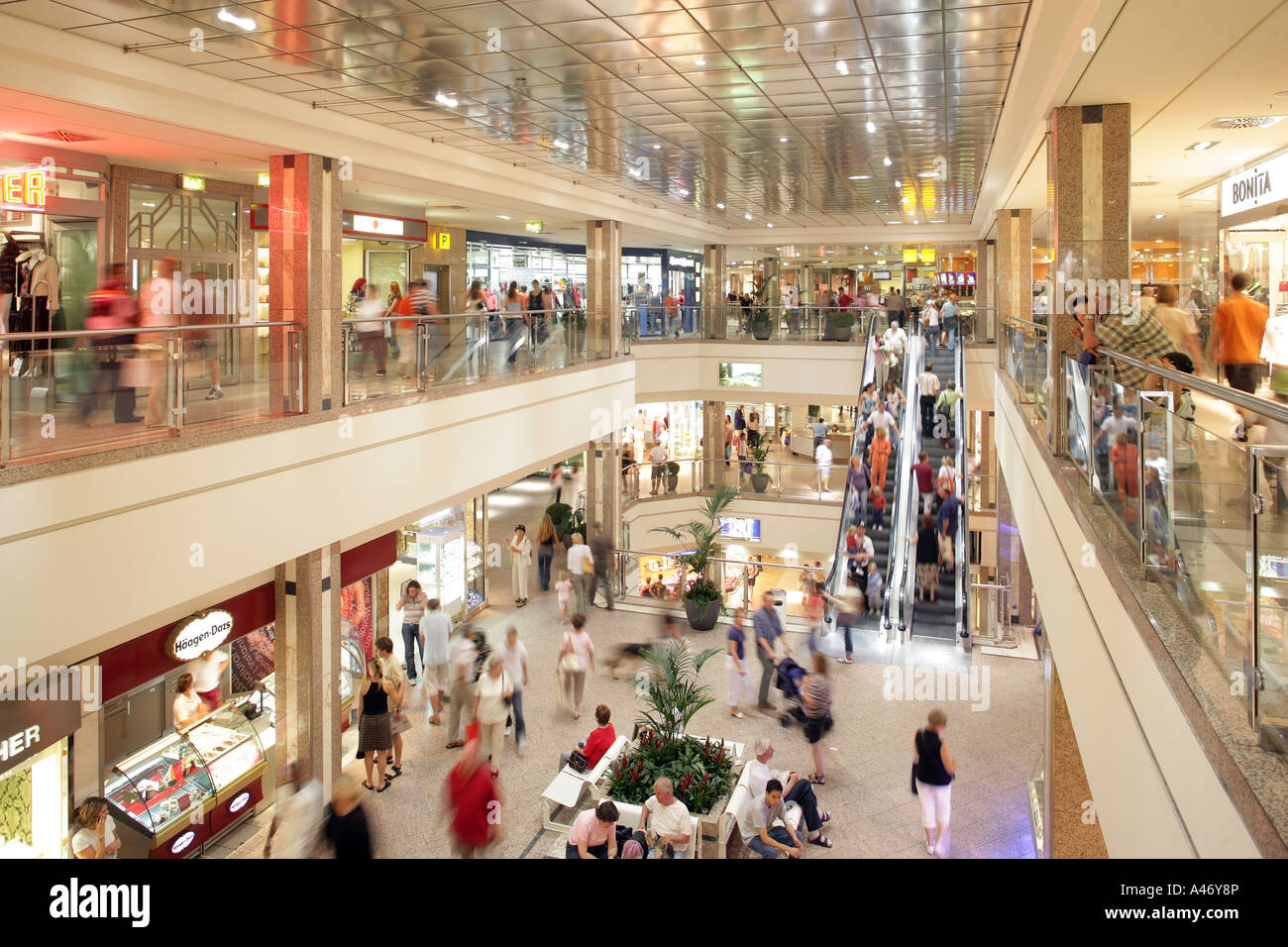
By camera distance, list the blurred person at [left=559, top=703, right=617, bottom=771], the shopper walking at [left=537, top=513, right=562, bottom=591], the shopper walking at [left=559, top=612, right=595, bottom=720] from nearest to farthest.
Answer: the blurred person at [left=559, top=703, right=617, bottom=771] < the shopper walking at [left=559, top=612, right=595, bottom=720] < the shopper walking at [left=537, top=513, right=562, bottom=591]

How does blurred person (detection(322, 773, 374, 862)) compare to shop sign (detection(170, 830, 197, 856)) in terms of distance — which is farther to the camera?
shop sign (detection(170, 830, 197, 856))

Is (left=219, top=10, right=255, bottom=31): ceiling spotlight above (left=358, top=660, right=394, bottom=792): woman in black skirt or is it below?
above

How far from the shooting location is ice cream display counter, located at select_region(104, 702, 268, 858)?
8617 mm

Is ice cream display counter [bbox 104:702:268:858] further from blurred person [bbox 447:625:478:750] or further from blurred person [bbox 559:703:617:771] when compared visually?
blurred person [bbox 559:703:617:771]

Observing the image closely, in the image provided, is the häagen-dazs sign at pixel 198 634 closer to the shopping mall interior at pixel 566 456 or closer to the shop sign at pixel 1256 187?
the shopping mall interior at pixel 566 456

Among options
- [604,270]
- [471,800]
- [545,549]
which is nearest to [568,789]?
[471,800]

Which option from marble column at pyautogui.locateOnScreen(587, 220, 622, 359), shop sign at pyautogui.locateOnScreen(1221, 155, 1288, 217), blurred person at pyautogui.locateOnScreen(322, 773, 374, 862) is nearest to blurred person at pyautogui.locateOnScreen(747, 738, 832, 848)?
blurred person at pyautogui.locateOnScreen(322, 773, 374, 862)

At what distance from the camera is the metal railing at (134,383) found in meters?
6.11

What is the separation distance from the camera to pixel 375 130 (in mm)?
10930

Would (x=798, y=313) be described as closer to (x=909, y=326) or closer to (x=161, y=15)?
(x=909, y=326)

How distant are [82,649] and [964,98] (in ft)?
32.1

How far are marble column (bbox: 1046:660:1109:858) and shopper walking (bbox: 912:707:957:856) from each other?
3.28ft

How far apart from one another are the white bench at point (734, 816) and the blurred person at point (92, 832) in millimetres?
5290
